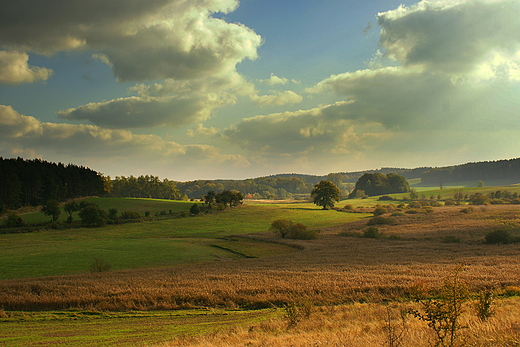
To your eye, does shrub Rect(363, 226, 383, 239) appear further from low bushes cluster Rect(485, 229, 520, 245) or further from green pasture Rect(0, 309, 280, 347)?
green pasture Rect(0, 309, 280, 347)

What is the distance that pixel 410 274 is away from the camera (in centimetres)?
2339

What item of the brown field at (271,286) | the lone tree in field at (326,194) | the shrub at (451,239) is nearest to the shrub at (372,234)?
the shrub at (451,239)

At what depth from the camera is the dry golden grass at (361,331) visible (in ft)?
30.7

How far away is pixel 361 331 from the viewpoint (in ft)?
37.1

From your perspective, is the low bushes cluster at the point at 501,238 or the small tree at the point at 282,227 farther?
the small tree at the point at 282,227

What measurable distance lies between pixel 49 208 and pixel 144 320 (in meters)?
87.5

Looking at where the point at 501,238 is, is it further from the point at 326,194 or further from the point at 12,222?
the point at 12,222

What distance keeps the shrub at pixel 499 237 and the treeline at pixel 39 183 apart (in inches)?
4785

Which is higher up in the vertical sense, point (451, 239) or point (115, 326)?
point (115, 326)

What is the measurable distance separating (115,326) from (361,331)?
11.6 metres

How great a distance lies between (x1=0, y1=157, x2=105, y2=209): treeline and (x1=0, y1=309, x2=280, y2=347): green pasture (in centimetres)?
10328

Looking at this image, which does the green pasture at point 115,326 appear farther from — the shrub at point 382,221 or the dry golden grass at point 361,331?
the shrub at point 382,221

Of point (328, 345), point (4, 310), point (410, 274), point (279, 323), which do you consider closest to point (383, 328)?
point (328, 345)

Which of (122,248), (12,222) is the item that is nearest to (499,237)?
(122,248)
